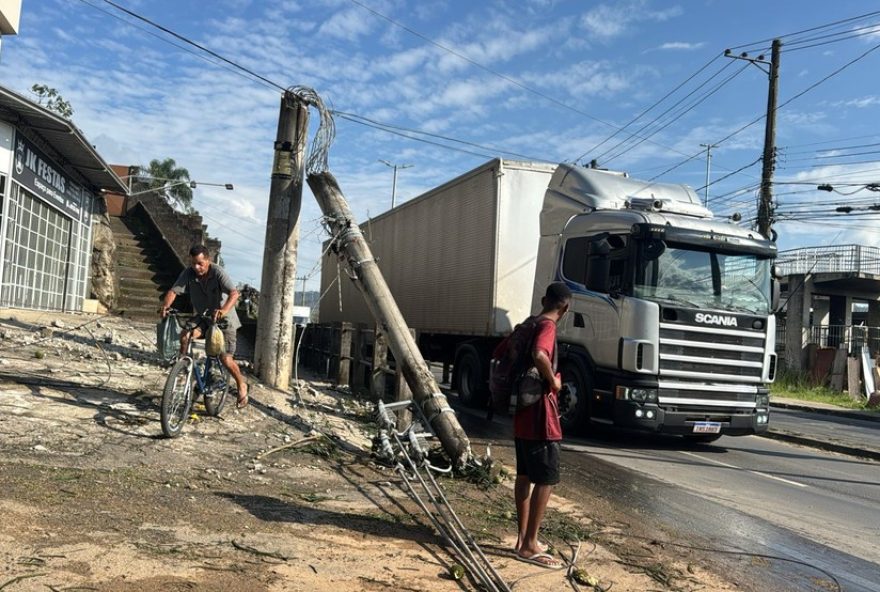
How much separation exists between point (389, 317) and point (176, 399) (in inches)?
99.4

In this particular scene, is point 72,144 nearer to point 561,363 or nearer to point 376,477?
point 561,363

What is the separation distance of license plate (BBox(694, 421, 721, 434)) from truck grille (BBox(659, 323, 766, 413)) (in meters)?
0.18

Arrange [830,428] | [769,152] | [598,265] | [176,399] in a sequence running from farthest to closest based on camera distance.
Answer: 1. [769,152]
2. [830,428]
3. [598,265]
4. [176,399]

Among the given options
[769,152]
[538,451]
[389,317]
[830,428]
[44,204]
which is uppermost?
[769,152]

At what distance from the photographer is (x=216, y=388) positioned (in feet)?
23.8

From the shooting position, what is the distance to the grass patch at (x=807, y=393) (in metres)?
→ 20.7

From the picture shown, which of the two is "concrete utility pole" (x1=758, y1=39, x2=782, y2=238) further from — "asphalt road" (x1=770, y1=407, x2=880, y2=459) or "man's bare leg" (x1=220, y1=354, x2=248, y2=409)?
"man's bare leg" (x1=220, y1=354, x2=248, y2=409)

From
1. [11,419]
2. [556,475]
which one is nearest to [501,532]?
[556,475]

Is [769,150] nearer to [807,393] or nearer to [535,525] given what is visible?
[807,393]

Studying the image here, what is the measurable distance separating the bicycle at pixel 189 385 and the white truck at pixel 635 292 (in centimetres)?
491

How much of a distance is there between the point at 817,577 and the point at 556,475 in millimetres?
1952

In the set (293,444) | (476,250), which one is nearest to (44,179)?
(476,250)

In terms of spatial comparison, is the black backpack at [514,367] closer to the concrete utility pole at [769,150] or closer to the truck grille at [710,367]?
the truck grille at [710,367]

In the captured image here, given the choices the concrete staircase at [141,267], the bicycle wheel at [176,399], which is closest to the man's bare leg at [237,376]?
the bicycle wheel at [176,399]
